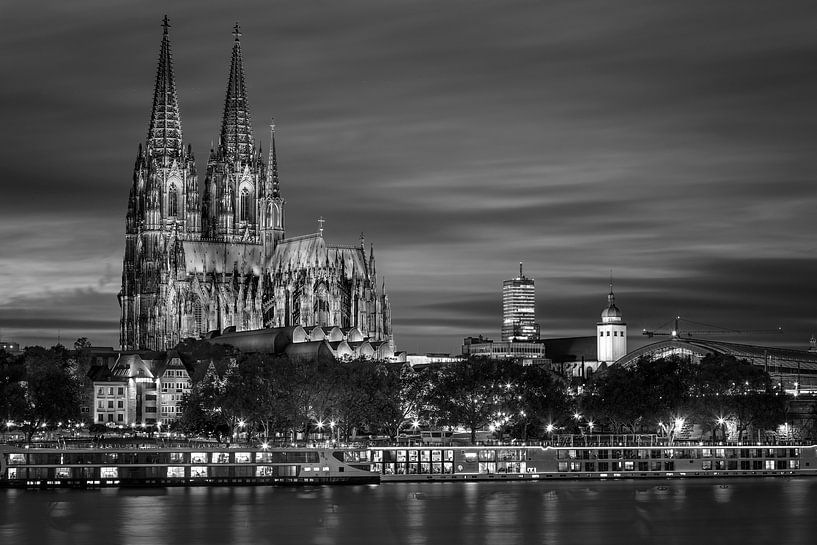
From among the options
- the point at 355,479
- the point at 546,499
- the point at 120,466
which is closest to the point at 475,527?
the point at 546,499

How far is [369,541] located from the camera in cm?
11569

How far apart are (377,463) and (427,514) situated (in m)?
25.6

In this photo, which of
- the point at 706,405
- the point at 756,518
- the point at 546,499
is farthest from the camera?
the point at 706,405

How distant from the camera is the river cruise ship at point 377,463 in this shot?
149 metres

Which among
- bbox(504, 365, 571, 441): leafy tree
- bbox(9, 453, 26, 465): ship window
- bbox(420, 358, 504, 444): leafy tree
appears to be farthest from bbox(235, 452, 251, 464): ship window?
bbox(504, 365, 571, 441): leafy tree

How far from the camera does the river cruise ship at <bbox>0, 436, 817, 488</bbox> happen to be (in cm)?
14912

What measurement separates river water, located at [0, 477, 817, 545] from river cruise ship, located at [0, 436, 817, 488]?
90.2 inches

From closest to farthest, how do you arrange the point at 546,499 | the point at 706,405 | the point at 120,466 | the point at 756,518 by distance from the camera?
1. the point at 756,518
2. the point at 546,499
3. the point at 120,466
4. the point at 706,405

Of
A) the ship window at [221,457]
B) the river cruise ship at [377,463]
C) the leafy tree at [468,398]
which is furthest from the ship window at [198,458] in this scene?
the leafy tree at [468,398]

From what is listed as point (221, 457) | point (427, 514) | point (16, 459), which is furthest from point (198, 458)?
point (427, 514)

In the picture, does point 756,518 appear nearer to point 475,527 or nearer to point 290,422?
point 475,527

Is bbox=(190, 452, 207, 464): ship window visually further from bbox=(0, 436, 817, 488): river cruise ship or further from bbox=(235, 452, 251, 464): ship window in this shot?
bbox=(235, 452, 251, 464): ship window

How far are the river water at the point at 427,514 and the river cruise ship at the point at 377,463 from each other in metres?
2.29

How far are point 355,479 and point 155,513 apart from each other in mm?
26316
